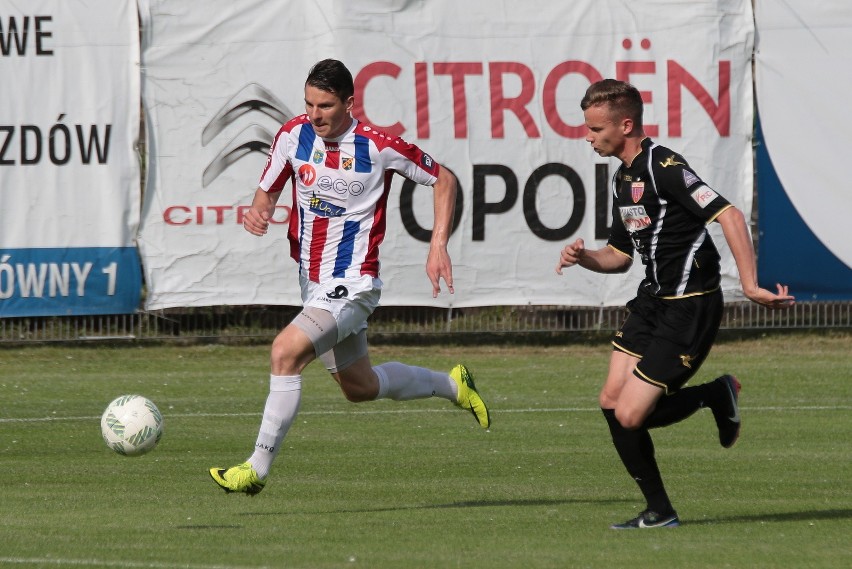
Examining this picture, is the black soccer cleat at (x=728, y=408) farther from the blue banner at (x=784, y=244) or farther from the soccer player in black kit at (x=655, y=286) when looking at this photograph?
the blue banner at (x=784, y=244)


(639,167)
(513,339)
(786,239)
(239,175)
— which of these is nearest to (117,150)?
(239,175)

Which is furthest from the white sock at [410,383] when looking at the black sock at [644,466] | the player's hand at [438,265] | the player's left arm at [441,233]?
the black sock at [644,466]

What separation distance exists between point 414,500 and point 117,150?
24.3ft

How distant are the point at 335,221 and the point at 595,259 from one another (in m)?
1.42

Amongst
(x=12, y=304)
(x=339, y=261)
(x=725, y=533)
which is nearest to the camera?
(x=725, y=533)

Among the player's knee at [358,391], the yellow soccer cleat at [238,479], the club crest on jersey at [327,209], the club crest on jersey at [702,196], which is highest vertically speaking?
the club crest on jersey at [702,196]

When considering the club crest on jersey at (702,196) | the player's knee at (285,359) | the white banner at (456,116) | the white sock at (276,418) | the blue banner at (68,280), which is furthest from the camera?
the white banner at (456,116)

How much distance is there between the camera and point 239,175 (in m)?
14.6

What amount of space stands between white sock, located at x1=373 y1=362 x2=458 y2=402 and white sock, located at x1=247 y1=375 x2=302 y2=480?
3.20 feet

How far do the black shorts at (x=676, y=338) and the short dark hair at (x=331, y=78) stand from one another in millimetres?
1931

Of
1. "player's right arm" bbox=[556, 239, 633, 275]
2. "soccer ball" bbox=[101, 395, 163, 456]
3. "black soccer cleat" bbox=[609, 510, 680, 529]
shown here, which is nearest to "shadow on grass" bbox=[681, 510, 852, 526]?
"black soccer cleat" bbox=[609, 510, 680, 529]

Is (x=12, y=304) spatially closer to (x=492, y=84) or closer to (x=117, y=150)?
(x=117, y=150)

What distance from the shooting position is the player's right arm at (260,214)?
777cm

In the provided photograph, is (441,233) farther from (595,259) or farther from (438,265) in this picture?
(595,259)
